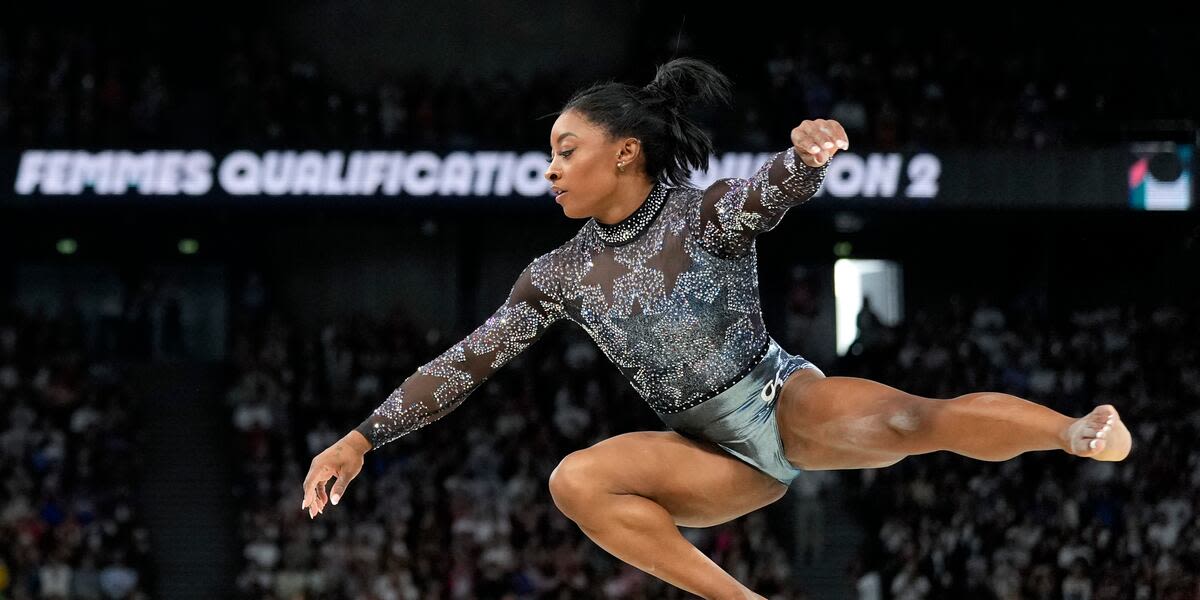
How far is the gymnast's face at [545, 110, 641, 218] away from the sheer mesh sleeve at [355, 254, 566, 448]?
29 cm

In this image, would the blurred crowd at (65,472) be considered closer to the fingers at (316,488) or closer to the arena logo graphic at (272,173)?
the arena logo graphic at (272,173)

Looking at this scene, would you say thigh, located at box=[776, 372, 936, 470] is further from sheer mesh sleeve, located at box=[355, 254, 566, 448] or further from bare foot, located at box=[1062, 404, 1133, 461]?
sheer mesh sleeve, located at box=[355, 254, 566, 448]

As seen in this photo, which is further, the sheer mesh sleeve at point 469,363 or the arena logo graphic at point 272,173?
the arena logo graphic at point 272,173

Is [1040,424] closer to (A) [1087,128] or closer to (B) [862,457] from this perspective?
(B) [862,457]

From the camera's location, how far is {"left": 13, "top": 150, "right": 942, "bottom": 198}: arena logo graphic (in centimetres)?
1355

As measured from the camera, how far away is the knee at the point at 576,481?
4406 mm

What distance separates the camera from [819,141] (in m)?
3.89

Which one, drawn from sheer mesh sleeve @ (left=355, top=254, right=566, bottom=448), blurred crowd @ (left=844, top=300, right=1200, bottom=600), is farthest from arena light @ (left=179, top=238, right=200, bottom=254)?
sheer mesh sleeve @ (left=355, top=254, right=566, bottom=448)

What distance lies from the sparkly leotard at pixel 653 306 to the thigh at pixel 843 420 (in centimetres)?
20

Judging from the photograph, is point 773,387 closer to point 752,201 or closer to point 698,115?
point 752,201

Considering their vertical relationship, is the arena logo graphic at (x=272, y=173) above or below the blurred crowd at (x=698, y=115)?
below

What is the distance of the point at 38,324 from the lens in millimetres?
14719

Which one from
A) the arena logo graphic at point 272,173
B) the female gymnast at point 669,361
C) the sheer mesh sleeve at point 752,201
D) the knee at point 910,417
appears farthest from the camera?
the arena logo graphic at point 272,173

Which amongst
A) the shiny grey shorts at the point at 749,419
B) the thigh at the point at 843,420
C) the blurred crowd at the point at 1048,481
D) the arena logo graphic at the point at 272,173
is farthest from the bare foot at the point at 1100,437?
the arena logo graphic at the point at 272,173
